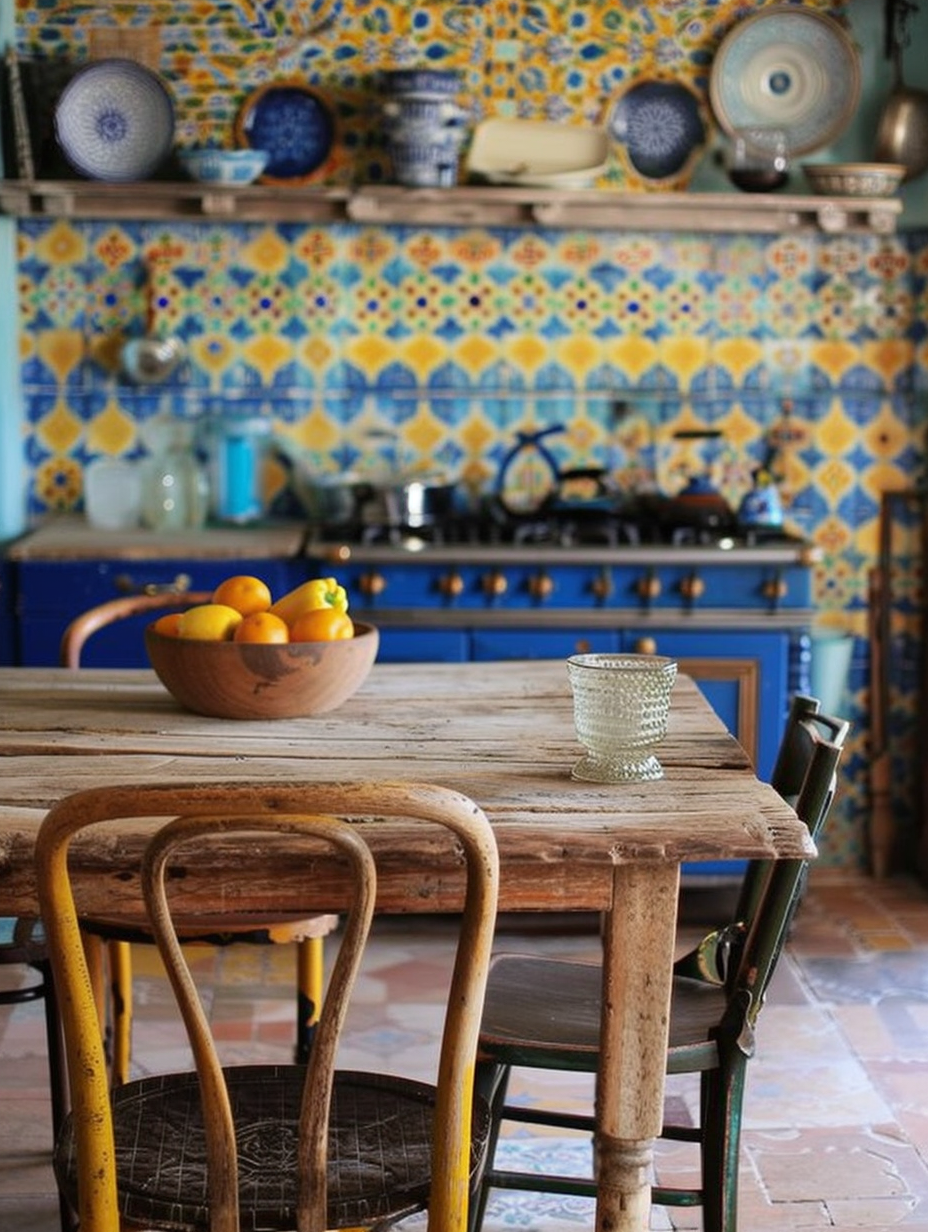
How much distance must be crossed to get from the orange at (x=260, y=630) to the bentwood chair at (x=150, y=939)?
49cm

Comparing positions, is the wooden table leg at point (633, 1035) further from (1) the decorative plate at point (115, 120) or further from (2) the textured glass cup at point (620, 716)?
(1) the decorative plate at point (115, 120)

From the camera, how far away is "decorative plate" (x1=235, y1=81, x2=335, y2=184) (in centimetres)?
481

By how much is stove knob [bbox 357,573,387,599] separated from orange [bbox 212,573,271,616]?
1.76 metres

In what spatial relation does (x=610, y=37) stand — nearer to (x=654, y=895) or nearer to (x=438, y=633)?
(x=438, y=633)

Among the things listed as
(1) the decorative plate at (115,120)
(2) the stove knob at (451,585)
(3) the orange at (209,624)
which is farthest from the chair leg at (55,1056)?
(1) the decorative plate at (115,120)

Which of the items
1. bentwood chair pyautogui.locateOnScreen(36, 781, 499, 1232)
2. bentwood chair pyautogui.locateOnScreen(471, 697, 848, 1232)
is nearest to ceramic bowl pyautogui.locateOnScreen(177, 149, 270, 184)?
bentwood chair pyautogui.locateOnScreen(471, 697, 848, 1232)

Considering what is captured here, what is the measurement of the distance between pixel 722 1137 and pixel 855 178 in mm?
3063

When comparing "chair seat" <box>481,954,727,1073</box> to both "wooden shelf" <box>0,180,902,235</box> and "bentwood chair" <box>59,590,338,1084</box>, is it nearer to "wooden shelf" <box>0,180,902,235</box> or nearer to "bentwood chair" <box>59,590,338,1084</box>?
"bentwood chair" <box>59,590,338,1084</box>

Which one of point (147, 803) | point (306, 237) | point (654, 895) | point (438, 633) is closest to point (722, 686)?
point (438, 633)

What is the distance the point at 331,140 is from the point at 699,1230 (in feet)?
10.3

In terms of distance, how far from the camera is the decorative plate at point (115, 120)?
185 inches

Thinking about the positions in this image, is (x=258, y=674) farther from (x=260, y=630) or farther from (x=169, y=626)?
(x=169, y=626)

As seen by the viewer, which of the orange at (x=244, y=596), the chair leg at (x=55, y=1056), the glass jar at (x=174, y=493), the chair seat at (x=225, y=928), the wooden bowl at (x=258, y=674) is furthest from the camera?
the glass jar at (x=174, y=493)

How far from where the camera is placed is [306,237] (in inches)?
192
